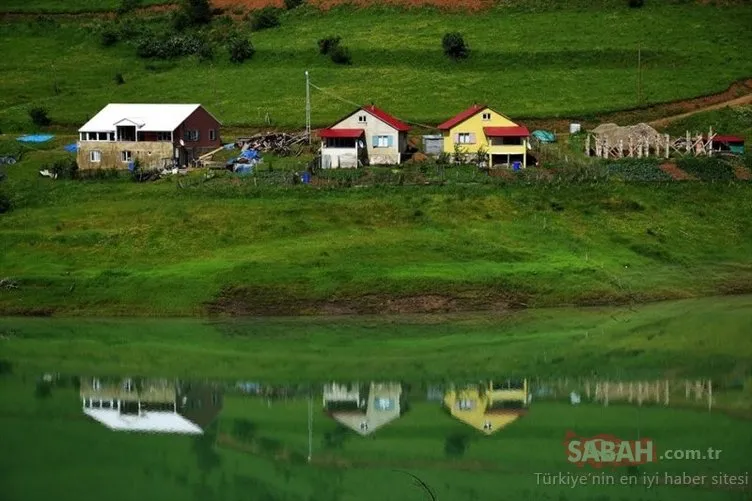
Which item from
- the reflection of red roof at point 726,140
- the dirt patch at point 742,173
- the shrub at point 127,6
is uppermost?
the shrub at point 127,6

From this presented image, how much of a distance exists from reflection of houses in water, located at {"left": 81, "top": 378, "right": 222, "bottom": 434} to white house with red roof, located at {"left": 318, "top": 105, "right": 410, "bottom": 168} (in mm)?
32482

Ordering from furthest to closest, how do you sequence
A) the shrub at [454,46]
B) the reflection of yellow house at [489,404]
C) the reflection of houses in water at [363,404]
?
the shrub at [454,46] → the reflection of houses in water at [363,404] → the reflection of yellow house at [489,404]

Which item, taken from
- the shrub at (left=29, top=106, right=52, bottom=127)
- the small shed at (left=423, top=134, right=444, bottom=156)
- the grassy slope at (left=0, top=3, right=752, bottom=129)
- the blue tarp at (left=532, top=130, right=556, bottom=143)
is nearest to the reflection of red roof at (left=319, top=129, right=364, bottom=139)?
the small shed at (left=423, top=134, right=444, bottom=156)

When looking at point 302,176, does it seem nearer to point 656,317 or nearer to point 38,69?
point 656,317

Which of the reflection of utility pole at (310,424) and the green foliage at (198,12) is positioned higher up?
the green foliage at (198,12)

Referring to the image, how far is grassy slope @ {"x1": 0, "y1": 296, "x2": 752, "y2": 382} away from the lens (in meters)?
50.6

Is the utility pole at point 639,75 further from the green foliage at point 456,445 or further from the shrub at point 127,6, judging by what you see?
the green foliage at point 456,445

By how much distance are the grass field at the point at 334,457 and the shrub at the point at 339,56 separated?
65.2 metres

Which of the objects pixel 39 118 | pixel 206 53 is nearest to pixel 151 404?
pixel 39 118

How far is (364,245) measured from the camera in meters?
65.5

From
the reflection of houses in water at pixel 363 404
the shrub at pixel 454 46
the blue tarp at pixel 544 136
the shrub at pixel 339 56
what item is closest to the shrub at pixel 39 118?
the shrub at pixel 339 56

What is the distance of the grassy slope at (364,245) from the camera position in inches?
2427

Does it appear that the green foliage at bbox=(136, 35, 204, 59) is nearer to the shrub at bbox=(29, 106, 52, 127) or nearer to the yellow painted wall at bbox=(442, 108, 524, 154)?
the shrub at bbox=(29, 106, 52, 127)

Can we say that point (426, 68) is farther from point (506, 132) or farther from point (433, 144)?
point (506, 132)
